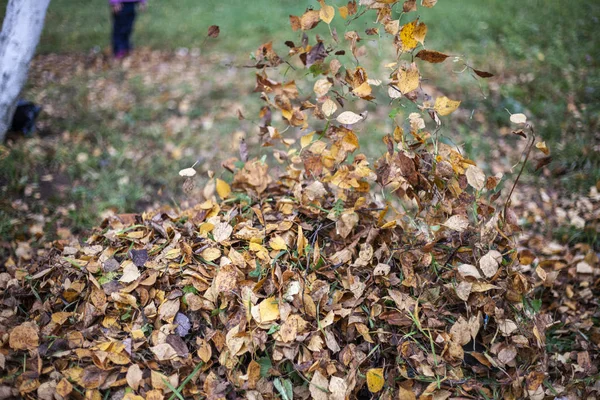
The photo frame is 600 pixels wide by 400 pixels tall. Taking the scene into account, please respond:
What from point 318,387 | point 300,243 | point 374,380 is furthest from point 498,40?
point 318,387

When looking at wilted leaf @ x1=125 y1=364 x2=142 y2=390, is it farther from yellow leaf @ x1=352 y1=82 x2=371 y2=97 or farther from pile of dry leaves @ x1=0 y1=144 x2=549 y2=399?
yellow leaf @ x1=352 y1=82 x2=371 y2=97

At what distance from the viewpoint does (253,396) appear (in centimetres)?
139

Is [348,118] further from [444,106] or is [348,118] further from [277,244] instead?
[277,244]

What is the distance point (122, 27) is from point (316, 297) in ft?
17.1

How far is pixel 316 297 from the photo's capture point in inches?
59.9

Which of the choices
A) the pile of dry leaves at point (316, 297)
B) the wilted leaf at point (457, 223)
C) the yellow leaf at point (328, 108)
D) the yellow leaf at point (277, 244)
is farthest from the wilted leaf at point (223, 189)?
the wilted leaf at point (457, 223)

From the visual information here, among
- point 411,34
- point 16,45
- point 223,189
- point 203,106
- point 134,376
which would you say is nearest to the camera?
point 134,376

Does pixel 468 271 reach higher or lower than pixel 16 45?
lower

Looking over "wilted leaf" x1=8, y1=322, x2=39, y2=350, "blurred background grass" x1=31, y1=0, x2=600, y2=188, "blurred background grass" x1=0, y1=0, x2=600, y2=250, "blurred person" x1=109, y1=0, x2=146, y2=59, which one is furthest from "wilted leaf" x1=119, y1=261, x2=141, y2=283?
"blurred person" x1=109, y1=0, x2=146, y2=59

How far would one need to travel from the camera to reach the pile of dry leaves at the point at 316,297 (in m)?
1.41

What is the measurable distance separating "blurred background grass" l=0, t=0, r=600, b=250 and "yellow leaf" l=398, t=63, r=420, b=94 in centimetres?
69

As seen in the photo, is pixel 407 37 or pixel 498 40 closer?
pixel 407 37

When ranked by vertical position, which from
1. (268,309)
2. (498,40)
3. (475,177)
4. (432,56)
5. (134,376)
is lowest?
(498,40)

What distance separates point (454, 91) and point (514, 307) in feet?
10.2
